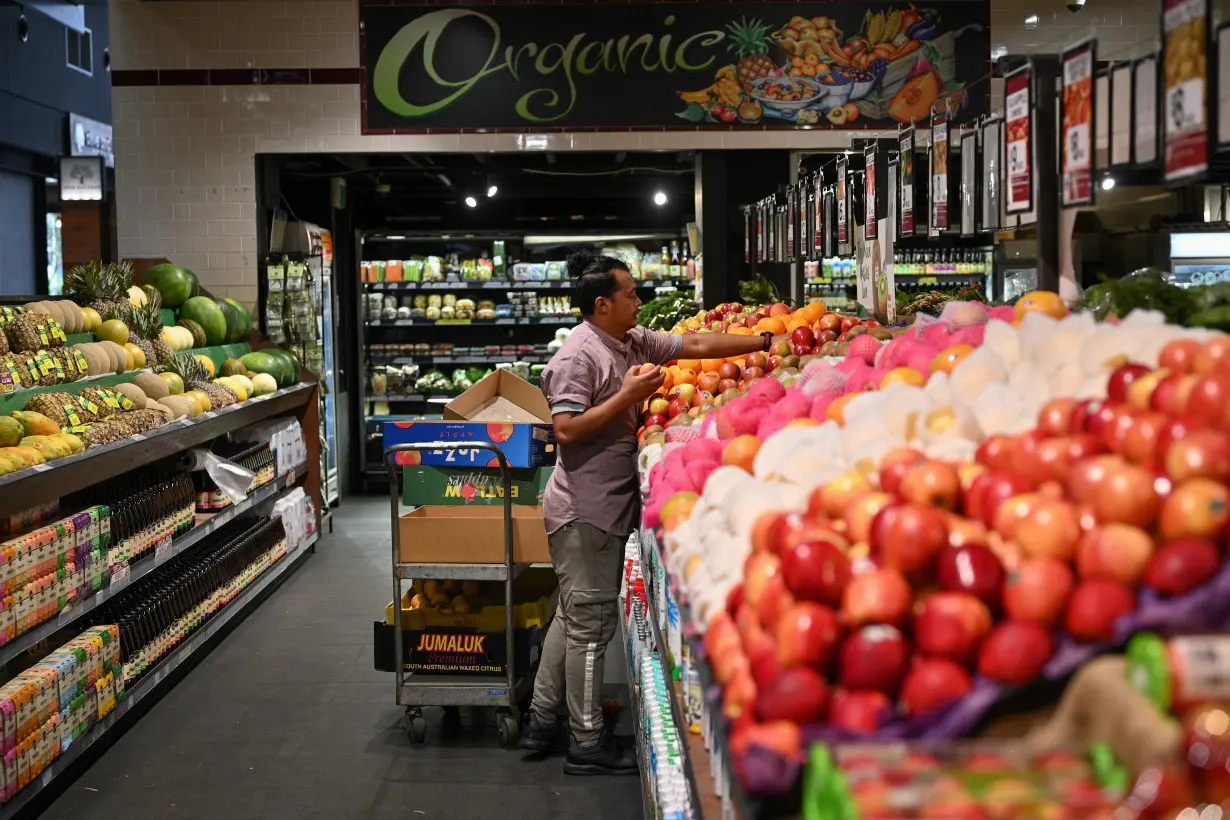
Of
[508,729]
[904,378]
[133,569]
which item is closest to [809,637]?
[904,378]

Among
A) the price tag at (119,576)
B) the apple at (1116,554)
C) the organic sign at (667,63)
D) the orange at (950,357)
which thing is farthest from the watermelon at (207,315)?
the apple at (1116,554)

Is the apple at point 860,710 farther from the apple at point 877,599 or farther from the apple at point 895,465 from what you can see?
the apple at point 895,465

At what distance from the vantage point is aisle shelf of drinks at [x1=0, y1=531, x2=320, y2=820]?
3.98 metres

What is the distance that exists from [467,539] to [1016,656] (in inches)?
137

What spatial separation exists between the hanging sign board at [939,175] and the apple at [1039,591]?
2.40 meters

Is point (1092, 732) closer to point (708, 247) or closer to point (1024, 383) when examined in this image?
point (1024, 383)

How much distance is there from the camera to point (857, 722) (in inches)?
54.2

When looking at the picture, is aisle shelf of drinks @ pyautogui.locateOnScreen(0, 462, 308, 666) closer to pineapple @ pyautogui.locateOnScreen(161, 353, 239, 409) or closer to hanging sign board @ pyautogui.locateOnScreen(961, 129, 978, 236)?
pineapple @ pyautogui.locateOnScreen(161, 353, 239, 409)

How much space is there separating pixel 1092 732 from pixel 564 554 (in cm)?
317

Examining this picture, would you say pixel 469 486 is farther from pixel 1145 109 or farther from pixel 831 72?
pixel 831 72

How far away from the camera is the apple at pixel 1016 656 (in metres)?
1.36

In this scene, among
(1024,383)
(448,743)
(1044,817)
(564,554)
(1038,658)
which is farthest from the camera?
(448,743)

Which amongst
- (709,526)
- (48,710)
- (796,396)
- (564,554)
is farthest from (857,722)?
(48,710)

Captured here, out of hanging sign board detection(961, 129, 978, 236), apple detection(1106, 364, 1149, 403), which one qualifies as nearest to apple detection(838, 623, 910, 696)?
apple detection(1106, 364, 1149, 403)
